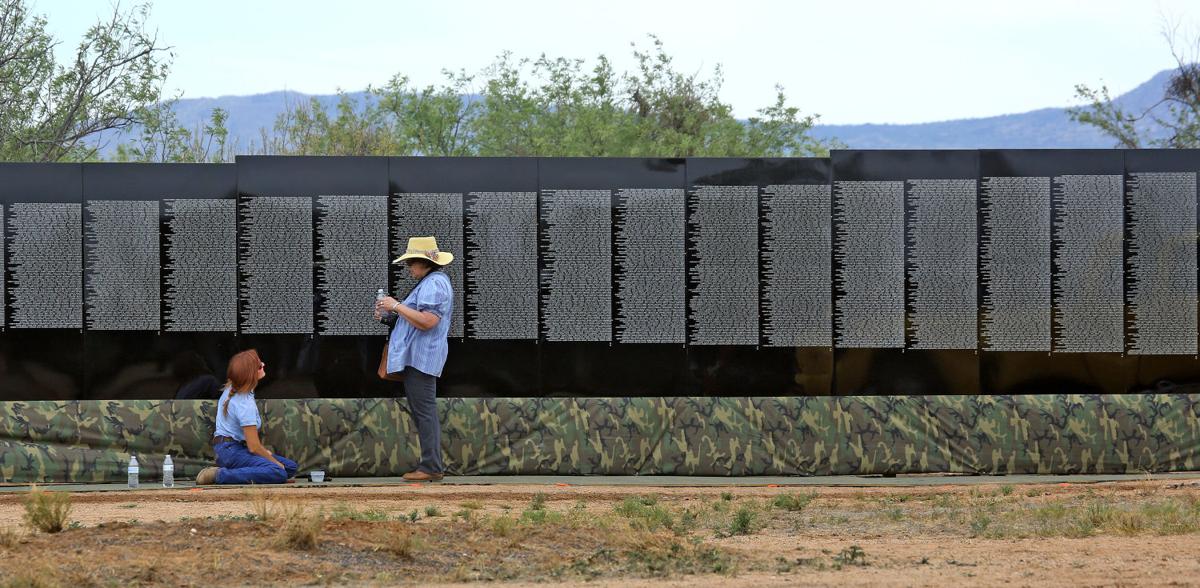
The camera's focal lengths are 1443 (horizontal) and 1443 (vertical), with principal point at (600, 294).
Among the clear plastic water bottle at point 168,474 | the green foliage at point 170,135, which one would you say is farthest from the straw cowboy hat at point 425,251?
the green foliage at point 170,135

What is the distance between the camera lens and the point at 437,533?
8.08 metres

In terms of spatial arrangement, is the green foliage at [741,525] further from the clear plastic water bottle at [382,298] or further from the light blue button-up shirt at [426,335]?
the clear plastic water bottle at [382,298]

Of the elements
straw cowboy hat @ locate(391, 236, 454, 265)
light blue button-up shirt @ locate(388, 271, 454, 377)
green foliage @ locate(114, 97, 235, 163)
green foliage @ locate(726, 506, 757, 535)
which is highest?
green foliage @ locate(114, 97, 235, 163)

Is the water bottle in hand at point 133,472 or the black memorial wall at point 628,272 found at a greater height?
the black memorial wall at point 628,272

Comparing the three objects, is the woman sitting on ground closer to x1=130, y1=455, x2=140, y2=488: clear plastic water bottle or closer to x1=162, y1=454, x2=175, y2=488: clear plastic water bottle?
x1=162, y1=454, x2=175, y2=488: clear plastic water bottle

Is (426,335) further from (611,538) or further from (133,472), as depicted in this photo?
(611,538)

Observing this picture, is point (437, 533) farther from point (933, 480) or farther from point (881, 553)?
point (933, 480)

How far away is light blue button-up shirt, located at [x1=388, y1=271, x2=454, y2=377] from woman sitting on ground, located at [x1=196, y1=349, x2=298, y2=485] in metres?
1.07

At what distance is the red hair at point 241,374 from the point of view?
35.5 feet

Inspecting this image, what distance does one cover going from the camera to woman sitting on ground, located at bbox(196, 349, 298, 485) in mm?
10727

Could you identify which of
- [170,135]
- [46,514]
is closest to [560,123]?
[170,135]

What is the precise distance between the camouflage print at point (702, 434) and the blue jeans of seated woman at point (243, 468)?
20.5 inches

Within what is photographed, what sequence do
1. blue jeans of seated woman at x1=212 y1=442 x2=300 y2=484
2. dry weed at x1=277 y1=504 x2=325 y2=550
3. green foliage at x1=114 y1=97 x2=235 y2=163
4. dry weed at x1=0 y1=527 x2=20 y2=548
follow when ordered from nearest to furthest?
1. dry weed at x1=0 y1=527 x2=20 y2=548
2. dry weed at x1=277 y1=504 x2=325 y2=550
3. blue jeans of seated woman at x1=212 y1=442 x2=300 y2=484
4. green foliage at x1=114 y1=97 x2=235 y2=163

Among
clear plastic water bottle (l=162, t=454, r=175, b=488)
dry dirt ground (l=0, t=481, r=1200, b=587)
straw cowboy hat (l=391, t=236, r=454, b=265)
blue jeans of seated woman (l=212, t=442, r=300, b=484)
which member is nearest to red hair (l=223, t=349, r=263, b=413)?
blue jeans of seated woman (l=212, t=442, r=300, b=484)
